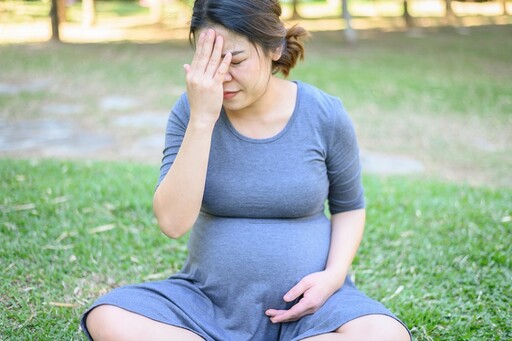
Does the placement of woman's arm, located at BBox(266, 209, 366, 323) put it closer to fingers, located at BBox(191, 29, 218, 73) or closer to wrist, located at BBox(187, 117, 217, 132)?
wrist, located at BBox(187, 117, 217, 132)

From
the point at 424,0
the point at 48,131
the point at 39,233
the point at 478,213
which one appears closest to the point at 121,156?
the point at 48,131

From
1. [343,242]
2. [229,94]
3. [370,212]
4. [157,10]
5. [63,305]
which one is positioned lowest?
[157,10]

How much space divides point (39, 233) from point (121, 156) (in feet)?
8.39

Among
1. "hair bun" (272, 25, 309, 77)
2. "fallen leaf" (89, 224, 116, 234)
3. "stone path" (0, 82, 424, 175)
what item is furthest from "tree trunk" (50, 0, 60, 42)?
"hair bun" (272, 25, 309, 77)

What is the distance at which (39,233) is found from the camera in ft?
11.6

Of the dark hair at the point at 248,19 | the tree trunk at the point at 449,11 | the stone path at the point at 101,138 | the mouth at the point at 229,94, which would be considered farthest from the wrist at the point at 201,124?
the tree trunk at the point at 449,11

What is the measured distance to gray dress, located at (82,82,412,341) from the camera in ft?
7.36

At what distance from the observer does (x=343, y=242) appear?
7.99 feet

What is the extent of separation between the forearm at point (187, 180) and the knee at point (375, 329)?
65cm

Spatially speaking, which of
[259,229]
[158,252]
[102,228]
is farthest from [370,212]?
[259,229]

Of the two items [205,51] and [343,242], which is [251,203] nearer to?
[343,242]

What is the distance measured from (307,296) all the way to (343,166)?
0.54 m

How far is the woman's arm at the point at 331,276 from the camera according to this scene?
2217mm

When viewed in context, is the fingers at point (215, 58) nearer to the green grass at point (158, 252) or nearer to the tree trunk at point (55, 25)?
the green grass at point (158, 252)
